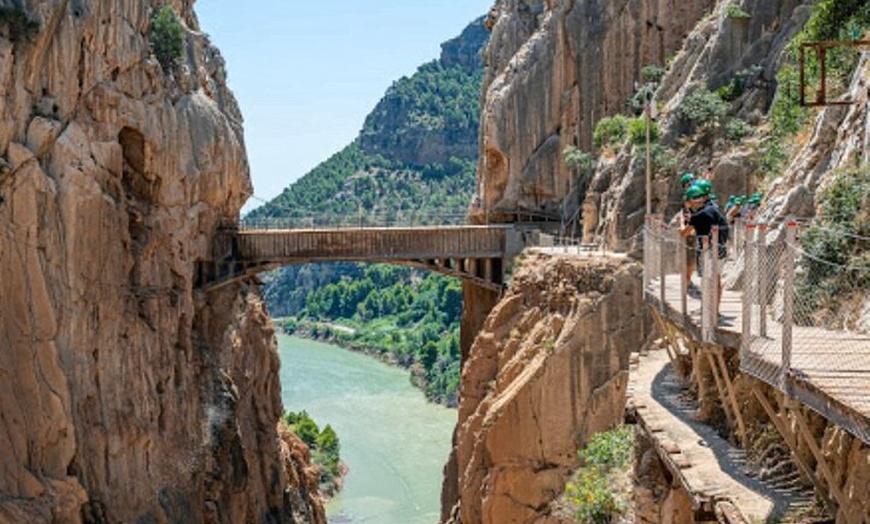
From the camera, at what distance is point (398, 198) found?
125 meters

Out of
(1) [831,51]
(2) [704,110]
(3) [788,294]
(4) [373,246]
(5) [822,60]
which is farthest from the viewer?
(4) [373,246]

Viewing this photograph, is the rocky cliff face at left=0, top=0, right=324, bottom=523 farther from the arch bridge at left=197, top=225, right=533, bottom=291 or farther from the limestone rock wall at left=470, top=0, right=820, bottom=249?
the limestone rock wall at left=470, top=0, right=820, bottom=249

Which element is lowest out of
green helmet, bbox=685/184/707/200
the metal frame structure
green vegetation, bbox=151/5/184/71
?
green helmet, bbox=685/184/707/200

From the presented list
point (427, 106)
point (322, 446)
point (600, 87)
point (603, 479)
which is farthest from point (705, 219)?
point (427, 106)

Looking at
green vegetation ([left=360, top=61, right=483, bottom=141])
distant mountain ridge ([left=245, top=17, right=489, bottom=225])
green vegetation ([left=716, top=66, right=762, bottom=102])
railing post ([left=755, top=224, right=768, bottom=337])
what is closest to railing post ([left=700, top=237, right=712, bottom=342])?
railing post ([left=755, top=224, right=768, bottom=337])

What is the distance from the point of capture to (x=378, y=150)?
449 ft

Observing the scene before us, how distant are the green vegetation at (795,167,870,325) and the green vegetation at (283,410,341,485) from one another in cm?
4225

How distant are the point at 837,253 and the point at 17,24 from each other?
1766cm

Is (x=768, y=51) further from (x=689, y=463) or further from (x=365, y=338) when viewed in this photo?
(x=365, y=338)

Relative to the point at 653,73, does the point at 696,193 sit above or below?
below

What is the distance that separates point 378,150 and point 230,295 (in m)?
107

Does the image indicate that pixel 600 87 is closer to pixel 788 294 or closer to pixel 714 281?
pixel 714 281

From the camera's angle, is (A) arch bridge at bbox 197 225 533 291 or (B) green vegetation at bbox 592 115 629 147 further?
(A) arch bridge at bbox 197 225 533 291

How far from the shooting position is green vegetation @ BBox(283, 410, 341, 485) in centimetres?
4997
